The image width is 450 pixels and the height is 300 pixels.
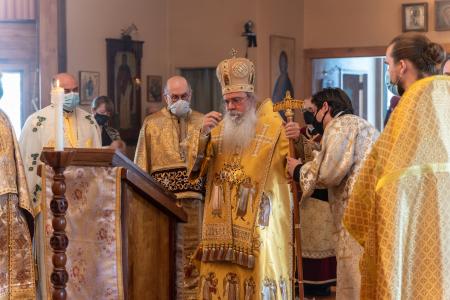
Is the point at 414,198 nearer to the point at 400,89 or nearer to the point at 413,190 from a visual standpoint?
the point at 413,190

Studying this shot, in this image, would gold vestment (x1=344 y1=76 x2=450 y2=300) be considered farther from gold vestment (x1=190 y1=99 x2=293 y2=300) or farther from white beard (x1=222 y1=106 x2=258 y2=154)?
white beard (x1=222 y1=106 x2=258 y2=154)

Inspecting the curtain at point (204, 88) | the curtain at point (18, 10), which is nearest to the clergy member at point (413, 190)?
the curtain at point (18, 10)

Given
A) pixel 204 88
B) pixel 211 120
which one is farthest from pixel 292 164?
pixel 204 88

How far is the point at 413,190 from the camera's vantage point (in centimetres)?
308

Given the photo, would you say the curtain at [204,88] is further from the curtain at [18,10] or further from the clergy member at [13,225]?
the clergy member at [13,225]

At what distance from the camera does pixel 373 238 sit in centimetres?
315

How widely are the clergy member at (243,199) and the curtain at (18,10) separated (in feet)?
15.3

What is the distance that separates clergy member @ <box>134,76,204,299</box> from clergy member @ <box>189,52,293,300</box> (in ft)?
4.04

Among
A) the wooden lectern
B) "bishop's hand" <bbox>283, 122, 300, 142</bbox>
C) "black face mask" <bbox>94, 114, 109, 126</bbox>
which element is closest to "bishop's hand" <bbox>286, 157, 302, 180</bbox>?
"bishop's hand" <bbox>283, 122, 300, 142</bbox>

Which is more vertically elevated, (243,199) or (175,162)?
(175,162)

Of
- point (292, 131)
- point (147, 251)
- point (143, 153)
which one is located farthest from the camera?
point (143, 153)

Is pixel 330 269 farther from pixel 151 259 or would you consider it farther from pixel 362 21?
pixel 362 21

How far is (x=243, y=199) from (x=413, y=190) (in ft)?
4.90

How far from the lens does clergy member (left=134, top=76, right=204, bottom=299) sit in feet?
19.3
